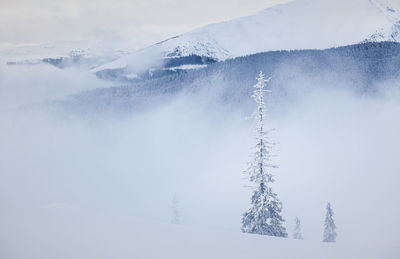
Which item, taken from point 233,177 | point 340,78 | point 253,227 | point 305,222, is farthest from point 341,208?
point 340,78

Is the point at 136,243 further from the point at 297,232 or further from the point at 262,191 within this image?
the point at 297,232

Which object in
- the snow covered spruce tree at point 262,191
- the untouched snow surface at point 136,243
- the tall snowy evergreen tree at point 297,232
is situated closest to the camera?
the untouched snow surface at point 136,243

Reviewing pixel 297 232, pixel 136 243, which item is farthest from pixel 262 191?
pixel 297 232

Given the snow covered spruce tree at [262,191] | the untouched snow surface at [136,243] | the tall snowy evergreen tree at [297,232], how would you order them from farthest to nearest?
the tall snowy evergreen tree at [297,232] < the snow covered spruce tree at [262,191] < the untouched snow surface at [136,243]

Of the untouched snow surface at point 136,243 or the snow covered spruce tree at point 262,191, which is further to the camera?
the snow covered spruce tree at point 262,191

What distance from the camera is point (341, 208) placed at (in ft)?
270

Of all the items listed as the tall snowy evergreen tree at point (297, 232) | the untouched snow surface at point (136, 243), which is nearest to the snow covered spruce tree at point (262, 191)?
the untouched snow surface at point (136, 243)

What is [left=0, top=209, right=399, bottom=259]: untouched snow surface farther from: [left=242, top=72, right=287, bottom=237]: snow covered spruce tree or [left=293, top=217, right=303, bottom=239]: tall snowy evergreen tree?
[left=293, top=217, right=303, bottom=239]: tall snowy evergreen tree

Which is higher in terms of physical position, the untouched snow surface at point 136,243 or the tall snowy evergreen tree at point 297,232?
the untouched snow surface at point 136,243

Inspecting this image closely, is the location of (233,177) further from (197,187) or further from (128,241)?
(128,241)

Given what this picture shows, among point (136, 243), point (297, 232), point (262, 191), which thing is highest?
point (262, 191)

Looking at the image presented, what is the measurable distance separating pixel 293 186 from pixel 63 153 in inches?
5007

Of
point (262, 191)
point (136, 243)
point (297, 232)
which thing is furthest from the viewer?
point (297, 232)

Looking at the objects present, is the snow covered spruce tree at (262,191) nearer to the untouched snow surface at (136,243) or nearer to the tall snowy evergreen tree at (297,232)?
the untouched snow surface at (136,243)
